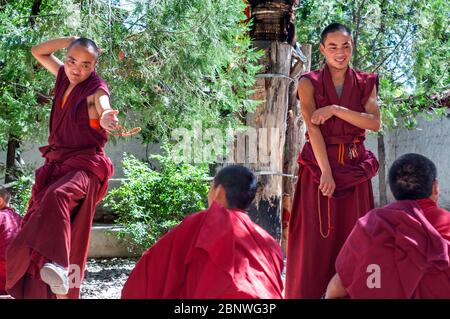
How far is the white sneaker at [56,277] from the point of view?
161 inches

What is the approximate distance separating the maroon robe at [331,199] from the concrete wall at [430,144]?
756cm

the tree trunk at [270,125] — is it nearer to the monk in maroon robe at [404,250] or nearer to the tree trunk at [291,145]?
the tree trunk at [291,145]

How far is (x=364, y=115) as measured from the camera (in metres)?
4.32

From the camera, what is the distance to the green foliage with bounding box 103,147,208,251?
779cm

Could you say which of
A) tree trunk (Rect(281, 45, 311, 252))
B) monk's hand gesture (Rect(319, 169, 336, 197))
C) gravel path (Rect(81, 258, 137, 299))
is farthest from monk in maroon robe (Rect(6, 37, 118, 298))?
tree trunk (Rect(281, 45, 311, 252))

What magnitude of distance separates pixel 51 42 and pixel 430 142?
8.77 m

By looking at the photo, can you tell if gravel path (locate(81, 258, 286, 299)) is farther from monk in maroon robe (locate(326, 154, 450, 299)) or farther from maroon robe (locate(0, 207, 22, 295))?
monk in maroon robe (locate(326, 154, 450, 299))

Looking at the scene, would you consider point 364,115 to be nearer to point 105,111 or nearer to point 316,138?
point 316,138

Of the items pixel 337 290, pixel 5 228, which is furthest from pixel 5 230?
pixel 337 290

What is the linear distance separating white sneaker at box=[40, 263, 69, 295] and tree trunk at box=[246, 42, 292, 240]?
3.38 m

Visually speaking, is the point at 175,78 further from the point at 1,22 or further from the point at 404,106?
the point at 404,106

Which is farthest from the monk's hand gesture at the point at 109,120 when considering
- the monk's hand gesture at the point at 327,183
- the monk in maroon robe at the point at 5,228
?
the monk in maroon robe at the point at 5,228

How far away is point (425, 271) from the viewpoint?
2980mm

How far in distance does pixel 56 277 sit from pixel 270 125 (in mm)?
3602
